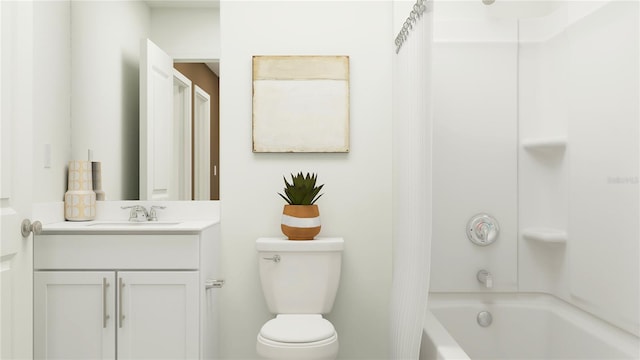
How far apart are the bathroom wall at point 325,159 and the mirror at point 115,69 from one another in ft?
0.60

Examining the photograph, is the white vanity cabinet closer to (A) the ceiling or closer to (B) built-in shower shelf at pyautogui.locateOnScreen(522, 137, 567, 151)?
(A) the ceiling

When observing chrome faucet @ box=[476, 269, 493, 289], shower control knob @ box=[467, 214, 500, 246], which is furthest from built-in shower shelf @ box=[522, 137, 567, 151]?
chrome faucet @ box=[476, 269, 493, 289]

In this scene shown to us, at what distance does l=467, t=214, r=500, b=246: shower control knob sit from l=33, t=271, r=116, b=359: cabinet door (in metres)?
1.68

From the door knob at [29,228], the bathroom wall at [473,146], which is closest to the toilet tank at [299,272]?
the bathroom wall at [473,146]

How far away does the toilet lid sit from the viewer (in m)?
2.00

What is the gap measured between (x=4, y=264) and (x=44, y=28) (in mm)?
1105

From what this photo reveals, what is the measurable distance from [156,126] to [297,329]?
4.11 ft

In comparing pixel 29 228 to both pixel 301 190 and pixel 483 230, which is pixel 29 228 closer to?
pixel 301 190

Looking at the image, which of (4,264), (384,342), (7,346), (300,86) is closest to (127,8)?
(300,86)

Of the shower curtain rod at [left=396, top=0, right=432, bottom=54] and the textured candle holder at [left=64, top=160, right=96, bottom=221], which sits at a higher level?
the shower curtain rod at [left=396, top=0, right=432, bottom=54]

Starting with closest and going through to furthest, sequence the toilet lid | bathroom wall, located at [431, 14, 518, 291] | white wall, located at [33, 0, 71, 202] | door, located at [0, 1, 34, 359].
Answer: door, located at [0, 1, 34, 359], the toilet lid, white wall, located at [33, 0, 71, 202], bathroom wall, located at [431, 14, 518, 291]

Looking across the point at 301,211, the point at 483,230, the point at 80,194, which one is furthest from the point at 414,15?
the point at 80,194

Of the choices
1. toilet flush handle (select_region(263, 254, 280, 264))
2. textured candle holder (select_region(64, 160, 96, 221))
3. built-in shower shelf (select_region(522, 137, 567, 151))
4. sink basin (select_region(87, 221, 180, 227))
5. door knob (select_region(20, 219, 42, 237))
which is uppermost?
built-in shower shelf (select_region(522, 137, 567, 151))

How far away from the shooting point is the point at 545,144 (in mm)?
2350
